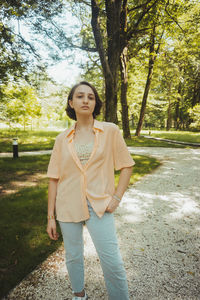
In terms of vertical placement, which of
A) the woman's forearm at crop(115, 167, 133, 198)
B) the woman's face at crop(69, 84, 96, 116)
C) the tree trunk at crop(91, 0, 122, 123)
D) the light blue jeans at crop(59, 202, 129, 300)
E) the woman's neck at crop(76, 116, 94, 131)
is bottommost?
the light blue jeans at crop(59, 202, 129, 300)

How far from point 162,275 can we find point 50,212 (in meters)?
1.59

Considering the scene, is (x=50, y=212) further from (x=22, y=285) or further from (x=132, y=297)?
(x=132, y=297)

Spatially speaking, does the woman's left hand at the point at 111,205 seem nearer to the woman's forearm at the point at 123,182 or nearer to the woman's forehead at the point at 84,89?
the woman's forearm at the point at 123,182

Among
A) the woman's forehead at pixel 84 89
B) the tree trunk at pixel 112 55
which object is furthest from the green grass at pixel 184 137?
the woman's forehead at pixel 84 89

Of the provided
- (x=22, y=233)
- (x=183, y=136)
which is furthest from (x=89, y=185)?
(x=183, y=136)

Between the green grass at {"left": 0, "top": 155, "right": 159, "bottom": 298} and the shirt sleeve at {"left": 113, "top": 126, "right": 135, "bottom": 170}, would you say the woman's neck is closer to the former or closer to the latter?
the shirt sleeve at {"left": 113, "top": 126, "right": 135, "bottom": 170}

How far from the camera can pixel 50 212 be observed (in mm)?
1804

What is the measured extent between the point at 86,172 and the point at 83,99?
2.07ft

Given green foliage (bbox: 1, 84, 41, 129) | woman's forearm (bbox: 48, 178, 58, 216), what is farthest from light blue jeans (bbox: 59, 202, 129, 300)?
green foliage (bbox: 1, 84, 41, 129)

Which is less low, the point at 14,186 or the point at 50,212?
the point at 50,212

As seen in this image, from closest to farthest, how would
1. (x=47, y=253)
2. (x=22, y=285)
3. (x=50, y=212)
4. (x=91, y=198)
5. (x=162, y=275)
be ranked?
1. (x=91, y=198)
2. (x=50, y=212)
3. (x=22, y=285)
4. (x=162, y=275)
5. (x=47, y=253)

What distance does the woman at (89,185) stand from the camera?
1563mm

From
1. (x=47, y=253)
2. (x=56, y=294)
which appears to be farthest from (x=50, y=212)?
(x=47, y=253)

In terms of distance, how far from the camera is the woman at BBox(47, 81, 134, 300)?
1.56m
